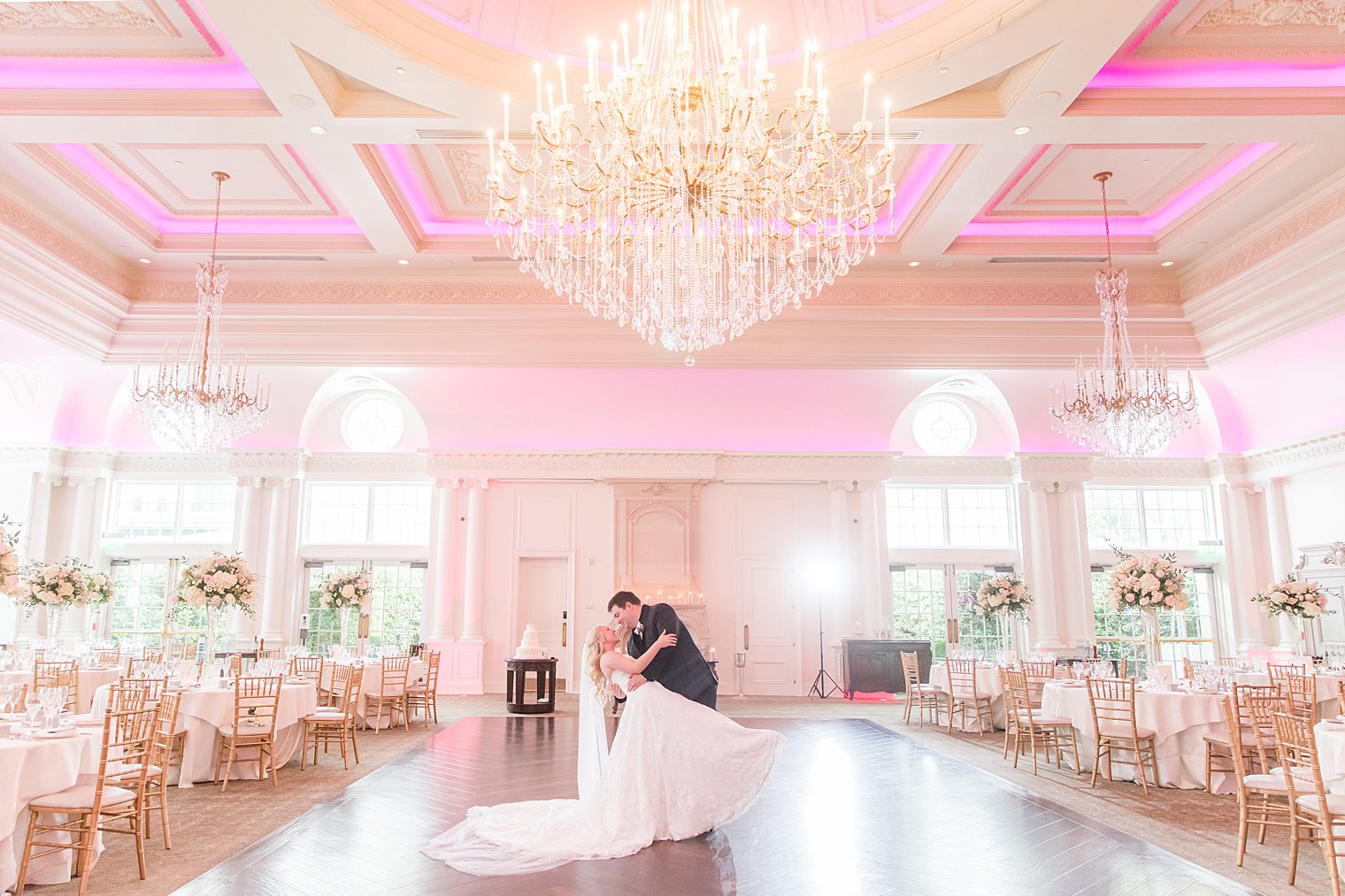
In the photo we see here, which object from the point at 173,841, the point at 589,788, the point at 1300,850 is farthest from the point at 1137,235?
the point at 173,841

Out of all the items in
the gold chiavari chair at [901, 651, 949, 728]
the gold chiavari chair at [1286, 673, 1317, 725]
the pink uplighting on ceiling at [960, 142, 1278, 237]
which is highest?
the pink uplighting on ceiling at [960, 142, 1278, 237]

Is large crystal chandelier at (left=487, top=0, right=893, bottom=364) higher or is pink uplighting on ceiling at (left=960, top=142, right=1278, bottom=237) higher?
pink uplighting on ceiling at (left=960, top=142, right=1278, bottom=237)

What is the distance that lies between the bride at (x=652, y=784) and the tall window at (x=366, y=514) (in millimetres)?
10320

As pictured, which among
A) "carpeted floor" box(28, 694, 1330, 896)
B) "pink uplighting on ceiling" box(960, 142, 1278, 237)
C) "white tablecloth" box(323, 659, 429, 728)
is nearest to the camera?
"carpeted floor" box(28, 694, 1330, 896)

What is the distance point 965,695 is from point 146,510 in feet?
45.2

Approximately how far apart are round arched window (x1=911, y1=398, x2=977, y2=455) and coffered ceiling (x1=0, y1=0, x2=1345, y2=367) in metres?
2.86

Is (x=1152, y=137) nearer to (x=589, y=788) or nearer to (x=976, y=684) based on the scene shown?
(x=976, y=684)

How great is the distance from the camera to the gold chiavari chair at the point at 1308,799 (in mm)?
4434

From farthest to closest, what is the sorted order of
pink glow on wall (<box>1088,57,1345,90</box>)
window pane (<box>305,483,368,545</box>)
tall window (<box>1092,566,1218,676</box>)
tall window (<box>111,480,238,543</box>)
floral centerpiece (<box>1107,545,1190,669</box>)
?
1. window pane (<box>305,483,368,545</box>)
2. tall window (<box>111,480,238,543</box>)
3. tall window (<box>1092,566,1218,676</box>)
4. floral centerpiece (<box>1107,545,1190,669</box>)
5. pink glow on wall (<box>1088,57,1345,90</box>)

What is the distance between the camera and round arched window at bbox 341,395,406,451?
15.4 m

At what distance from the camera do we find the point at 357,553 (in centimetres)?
1499

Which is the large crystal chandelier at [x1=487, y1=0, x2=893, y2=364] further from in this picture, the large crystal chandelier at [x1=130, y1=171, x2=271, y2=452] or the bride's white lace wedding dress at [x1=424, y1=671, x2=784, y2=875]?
the large crystal chandelier at [x1=130, y1=171, x2=271, y2=452]

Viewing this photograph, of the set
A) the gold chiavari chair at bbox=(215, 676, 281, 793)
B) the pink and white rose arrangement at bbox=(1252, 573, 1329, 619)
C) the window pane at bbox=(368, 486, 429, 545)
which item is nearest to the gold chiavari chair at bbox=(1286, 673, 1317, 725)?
the pink and white rose arrangement at bbox=(1252, 573, 1329, 619)

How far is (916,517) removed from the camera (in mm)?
15344
